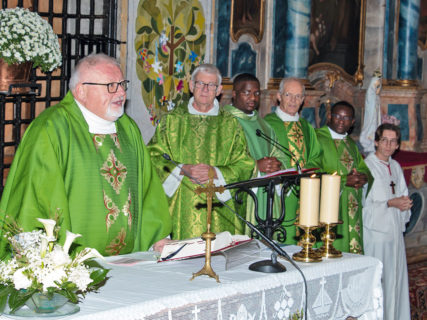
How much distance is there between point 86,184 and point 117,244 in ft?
1.25

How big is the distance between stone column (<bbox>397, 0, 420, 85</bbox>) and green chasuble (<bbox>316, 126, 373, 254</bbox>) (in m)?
4.26

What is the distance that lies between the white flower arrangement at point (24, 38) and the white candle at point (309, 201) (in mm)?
2759

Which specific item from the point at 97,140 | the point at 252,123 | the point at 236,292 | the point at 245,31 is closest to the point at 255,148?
the point at 252,123

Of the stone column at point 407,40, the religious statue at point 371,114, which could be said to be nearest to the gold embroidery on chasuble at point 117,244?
the religious statue at point 371,114

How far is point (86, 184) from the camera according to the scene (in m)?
4.35

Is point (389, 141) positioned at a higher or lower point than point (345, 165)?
Result: higher

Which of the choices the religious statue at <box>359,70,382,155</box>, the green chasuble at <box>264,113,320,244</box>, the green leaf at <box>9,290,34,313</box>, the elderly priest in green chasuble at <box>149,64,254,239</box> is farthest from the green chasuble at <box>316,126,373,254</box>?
A: the green leaf at <box>9,290,34,313</box>

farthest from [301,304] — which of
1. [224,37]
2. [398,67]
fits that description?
[398,67]

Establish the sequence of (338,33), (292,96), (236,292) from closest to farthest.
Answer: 1. (236,292)
2. (292,96)
3. (338,33)

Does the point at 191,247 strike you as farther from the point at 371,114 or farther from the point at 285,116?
the point at 371,114

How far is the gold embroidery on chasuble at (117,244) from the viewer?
4.43 meters

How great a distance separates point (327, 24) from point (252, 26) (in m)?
1.36

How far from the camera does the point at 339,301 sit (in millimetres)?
4098

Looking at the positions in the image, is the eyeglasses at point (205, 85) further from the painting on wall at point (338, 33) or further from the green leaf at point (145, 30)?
the painting on wall at point (338, 33)
